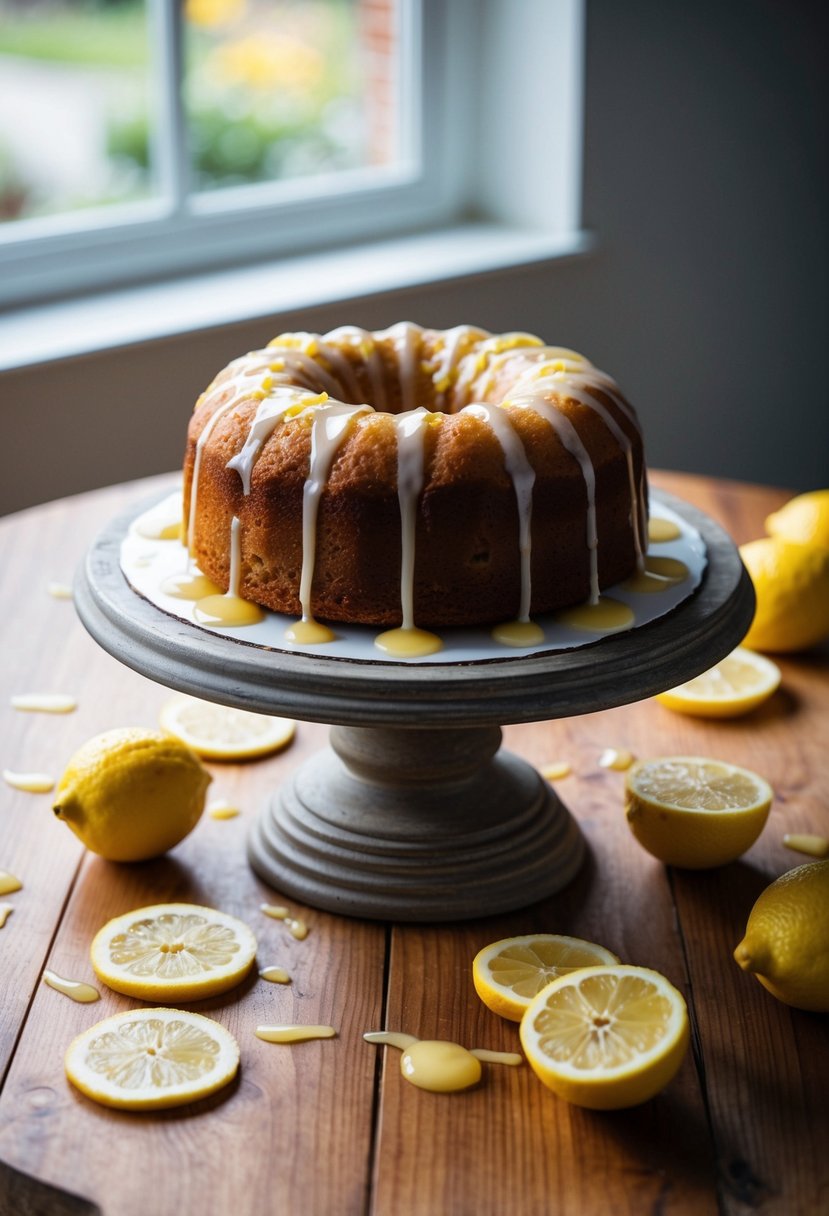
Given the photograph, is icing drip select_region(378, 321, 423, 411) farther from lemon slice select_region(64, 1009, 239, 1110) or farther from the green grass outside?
the green grass outside

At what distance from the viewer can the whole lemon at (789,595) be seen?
4.86 ft

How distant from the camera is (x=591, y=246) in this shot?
2.86m

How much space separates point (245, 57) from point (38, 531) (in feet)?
6.29

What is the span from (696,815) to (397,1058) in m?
0.34

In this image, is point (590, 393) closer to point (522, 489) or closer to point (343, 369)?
point (522, 489)

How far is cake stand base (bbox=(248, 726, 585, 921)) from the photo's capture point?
1.09 meters

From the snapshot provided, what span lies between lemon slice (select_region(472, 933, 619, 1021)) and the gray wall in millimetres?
1466

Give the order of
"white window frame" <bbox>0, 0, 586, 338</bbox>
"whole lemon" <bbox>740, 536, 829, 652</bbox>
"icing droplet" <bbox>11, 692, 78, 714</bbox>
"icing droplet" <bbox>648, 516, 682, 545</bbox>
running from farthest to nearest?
"white window frame" <bbox>0, 0, 586, 338</bbox> → "whole lemon" <bbox>740, 536, 829, 652</bbox> → "icing droplet" <bbox>11, 692, 78, 714</bbox> → "icing droplet" <bbox>648, 516, 682, 545</bbox>

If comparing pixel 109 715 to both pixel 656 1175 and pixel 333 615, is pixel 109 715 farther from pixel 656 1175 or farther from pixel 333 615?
pixel 656 1175

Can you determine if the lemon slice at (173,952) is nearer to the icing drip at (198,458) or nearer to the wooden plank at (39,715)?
the wooden plank at (39,715)

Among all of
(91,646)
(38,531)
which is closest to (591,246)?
(38,531)

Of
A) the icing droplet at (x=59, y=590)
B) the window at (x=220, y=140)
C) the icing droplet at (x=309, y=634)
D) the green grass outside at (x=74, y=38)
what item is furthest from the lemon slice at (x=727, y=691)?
the green grass outside at (x=74, y=38)

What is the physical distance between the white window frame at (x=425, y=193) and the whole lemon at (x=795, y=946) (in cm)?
175

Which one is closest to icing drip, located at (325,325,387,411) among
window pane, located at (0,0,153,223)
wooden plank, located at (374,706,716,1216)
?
wooden plank, located at (374,706,716,1216)
